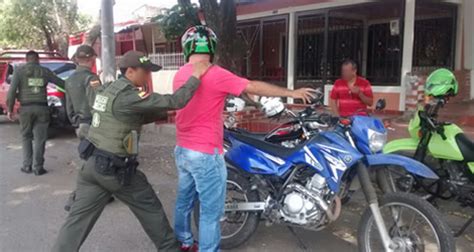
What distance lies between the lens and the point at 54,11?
18891mm

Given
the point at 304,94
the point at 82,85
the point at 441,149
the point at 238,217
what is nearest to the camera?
the point at 304,94

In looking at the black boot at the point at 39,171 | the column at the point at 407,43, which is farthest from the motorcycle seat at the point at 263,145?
the column at the point at 407,43

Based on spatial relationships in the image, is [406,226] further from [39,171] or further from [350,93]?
[39,171]

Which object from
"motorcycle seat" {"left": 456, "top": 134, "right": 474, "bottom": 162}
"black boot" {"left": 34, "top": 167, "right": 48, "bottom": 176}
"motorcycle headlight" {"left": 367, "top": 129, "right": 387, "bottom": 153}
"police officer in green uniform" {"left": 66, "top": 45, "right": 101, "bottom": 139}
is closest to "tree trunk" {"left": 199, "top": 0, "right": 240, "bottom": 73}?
"police officer in green uniform" {"left": 66, "top": 45, "right": 101, "bottom": 139}

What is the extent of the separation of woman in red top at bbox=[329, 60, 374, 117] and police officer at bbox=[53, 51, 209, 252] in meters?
2.74

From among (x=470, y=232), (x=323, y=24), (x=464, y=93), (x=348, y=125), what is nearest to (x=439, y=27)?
(x=464, y=93)

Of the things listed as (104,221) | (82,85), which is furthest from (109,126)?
(82,85)

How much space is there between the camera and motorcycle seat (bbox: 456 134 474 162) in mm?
4145

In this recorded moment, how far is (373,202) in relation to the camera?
133 inches

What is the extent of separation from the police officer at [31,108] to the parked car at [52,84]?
0.70 metres

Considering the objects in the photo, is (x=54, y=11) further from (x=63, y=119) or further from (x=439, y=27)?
(x=439, y=27)

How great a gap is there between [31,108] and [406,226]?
18.1ft

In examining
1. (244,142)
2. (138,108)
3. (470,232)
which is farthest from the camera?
(470,232)

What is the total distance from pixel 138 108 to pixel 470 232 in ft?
10.8
